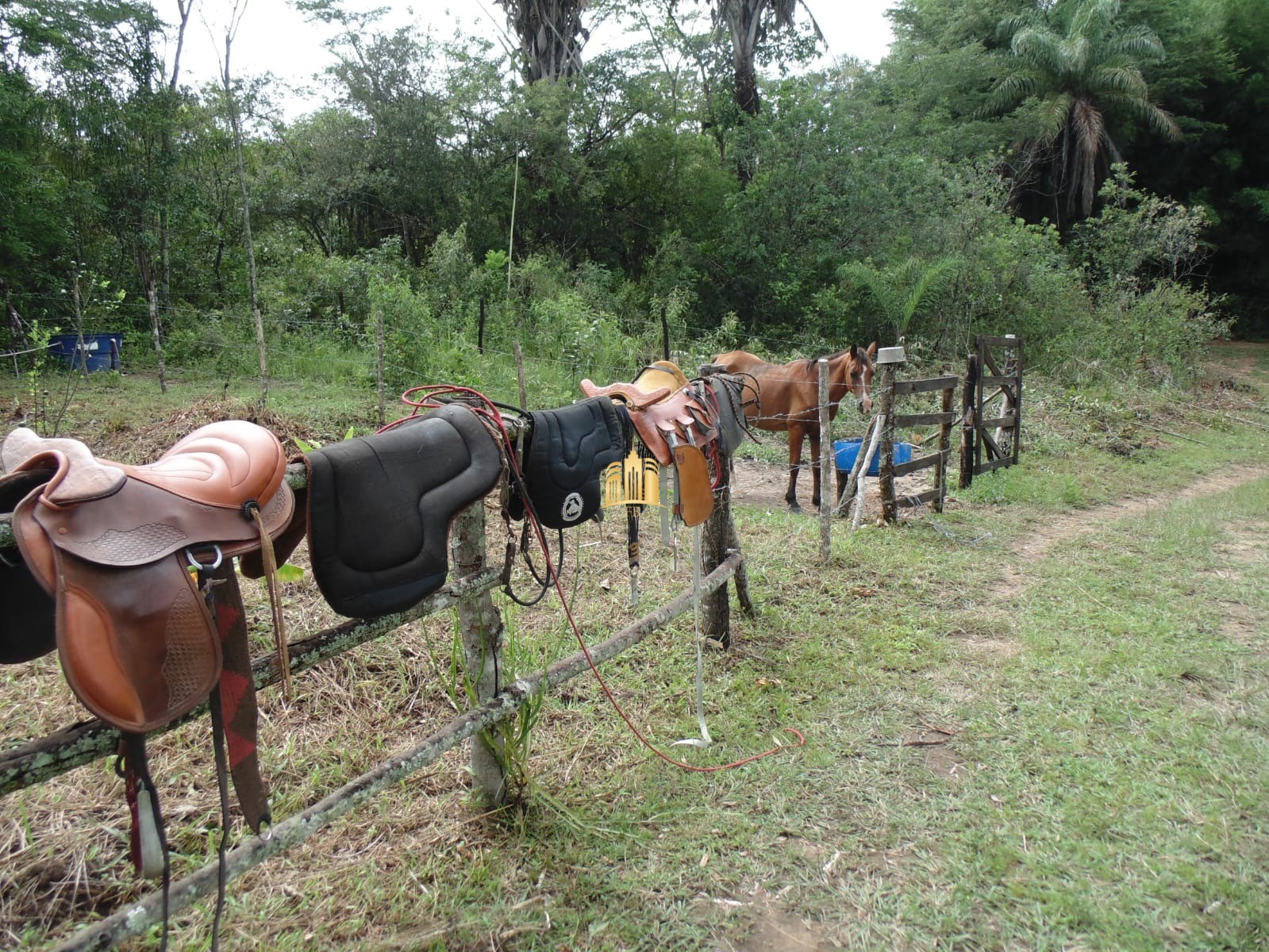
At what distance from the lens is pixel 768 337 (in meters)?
11.9

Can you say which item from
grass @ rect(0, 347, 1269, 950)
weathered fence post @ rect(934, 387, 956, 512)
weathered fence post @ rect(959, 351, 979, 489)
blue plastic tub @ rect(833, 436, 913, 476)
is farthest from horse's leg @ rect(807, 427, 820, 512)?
grass @ rect(0, 347, 1269, 950)

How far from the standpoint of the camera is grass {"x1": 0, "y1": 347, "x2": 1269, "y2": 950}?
177 centimetres

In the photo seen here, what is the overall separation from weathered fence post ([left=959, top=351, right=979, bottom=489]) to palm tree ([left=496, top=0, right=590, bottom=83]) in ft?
36.4

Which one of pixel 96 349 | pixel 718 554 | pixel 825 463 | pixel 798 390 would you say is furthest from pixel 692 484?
pixel 96 349

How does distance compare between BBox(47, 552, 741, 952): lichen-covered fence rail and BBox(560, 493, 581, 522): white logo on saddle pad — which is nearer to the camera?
BBox(47, 552, 741, 952): lichen-covered fence rail

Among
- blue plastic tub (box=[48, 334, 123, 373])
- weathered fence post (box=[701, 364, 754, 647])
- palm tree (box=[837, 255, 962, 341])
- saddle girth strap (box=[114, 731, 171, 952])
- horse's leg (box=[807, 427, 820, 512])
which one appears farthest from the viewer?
palm tree (box=[837, 255, 962, 341])

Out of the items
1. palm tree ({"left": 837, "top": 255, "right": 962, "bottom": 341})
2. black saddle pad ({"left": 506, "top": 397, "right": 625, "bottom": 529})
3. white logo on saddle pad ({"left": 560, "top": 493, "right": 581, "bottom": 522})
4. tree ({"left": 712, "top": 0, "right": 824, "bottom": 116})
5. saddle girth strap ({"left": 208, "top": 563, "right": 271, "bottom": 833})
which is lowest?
saddle girth strap ({"left": 208, "top": 563, "right": 271, "bottom": 833})

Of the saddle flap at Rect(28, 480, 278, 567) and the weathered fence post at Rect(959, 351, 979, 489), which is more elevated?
the saddle flap at Rect(28, 480, 278, 567)

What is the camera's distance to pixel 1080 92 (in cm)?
1838

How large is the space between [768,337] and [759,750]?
33.0ft

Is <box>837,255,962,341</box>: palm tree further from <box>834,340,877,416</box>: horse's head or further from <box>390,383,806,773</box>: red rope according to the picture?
<box>390,383,806,773</box>: red rope

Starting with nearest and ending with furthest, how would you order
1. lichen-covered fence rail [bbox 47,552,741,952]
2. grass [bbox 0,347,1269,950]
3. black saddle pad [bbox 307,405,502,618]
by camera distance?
lichen-covered fence rail [bbox 47,552,741,952]
black saddle pad [bbox 307,405,502,618]
grass [bbox 0,347,1269,950]

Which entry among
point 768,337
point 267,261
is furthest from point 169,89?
point 768,337

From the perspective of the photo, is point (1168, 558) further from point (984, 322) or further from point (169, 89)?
point (169, 89)
